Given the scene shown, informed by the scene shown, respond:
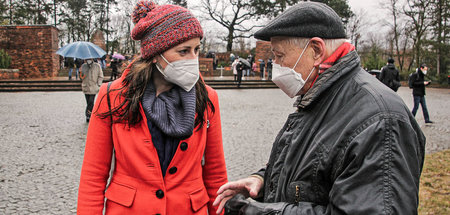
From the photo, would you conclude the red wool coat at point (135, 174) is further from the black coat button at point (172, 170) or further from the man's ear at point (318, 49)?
the man's ear at point (318, 49)

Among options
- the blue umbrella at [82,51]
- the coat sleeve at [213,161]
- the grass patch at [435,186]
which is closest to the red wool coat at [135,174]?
the coat sleeve at [213,161]

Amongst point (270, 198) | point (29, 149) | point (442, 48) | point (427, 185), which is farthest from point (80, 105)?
point (442, 48)

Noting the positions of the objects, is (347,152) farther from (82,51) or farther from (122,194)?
(82,51)

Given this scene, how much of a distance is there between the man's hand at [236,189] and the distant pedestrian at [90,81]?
7.53 metres

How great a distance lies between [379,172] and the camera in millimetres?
1039

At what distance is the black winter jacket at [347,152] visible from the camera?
3.42 feet

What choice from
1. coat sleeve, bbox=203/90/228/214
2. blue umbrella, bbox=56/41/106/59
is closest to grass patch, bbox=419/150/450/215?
coat sleeve, bbox=203/90/228/214

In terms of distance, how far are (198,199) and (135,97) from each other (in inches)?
25.6

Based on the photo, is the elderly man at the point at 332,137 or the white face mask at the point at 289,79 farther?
the white face mask at the point at 289,79

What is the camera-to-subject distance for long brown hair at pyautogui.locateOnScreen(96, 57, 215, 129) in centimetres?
184

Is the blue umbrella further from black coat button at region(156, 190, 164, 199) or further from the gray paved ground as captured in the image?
black coat button at region(156, 190, 164, 199)

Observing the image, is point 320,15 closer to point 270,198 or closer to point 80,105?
point 270,198

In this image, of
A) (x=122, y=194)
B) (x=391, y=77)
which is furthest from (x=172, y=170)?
(x=391, y=77)

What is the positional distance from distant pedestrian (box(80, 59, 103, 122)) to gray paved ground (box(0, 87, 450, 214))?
0.55 m
